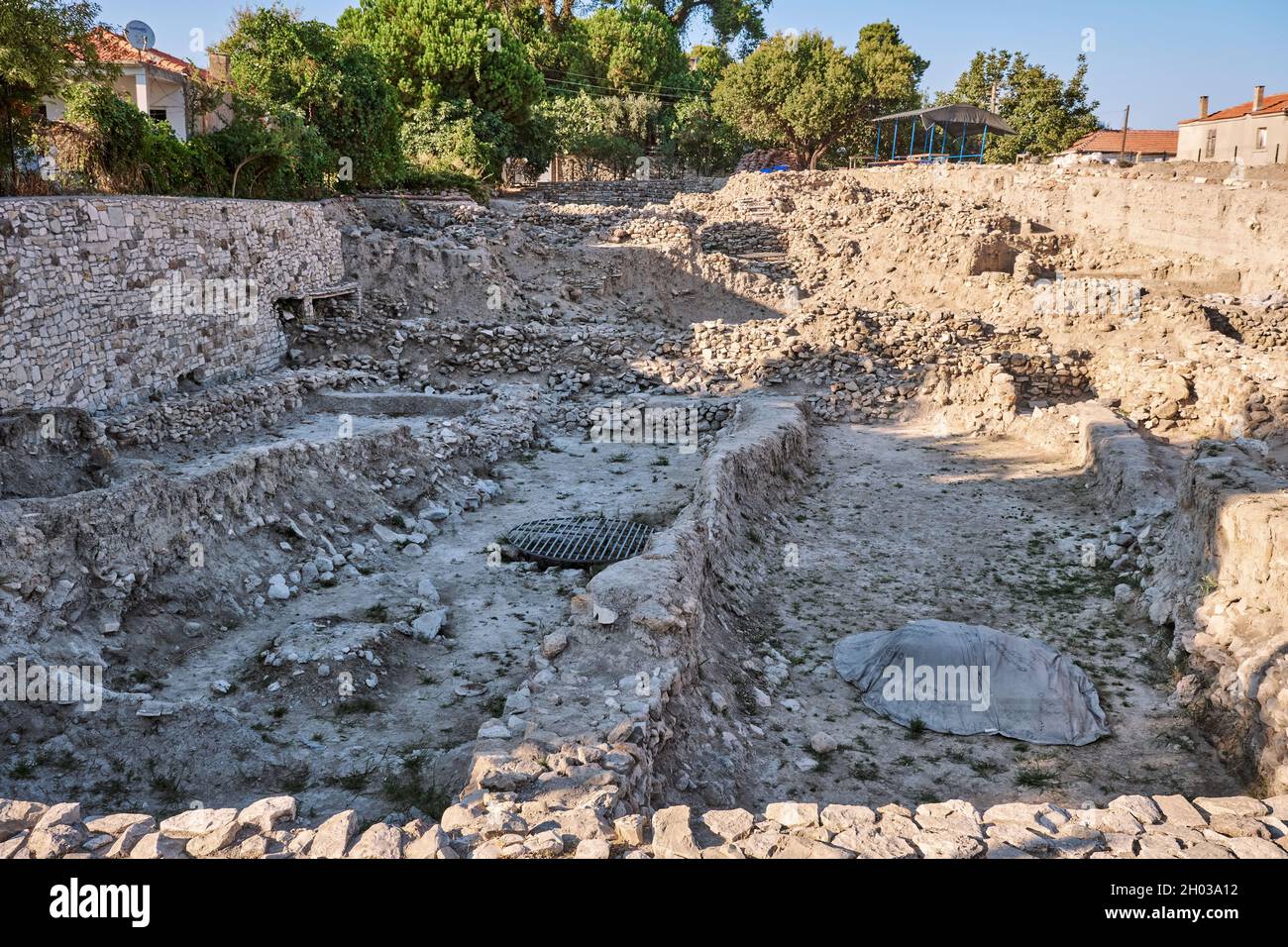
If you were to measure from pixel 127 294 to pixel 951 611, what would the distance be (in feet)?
36.3

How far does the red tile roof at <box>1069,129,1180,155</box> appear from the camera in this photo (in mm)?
41031

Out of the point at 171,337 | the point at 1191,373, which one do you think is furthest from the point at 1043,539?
the point at 171,337

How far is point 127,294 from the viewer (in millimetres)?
12344

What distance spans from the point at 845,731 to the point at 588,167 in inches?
1646

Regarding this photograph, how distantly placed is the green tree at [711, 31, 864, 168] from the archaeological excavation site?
22419mm

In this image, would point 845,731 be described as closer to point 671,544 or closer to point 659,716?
point 659,716

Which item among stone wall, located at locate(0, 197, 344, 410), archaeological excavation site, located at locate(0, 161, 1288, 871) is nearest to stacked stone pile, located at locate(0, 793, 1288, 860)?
archaeological excavation site, located at locate(0, 161, 1288, 871)

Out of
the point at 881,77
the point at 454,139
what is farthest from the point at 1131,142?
the point at 454,139

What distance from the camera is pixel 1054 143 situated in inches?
1539

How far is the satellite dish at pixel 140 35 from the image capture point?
19500mm

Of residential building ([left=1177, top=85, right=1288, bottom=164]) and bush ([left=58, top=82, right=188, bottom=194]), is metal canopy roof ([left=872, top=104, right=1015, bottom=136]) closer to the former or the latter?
residential building ([left=1177, top=85, right=1288, bottom=164])

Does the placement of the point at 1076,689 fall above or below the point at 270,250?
below

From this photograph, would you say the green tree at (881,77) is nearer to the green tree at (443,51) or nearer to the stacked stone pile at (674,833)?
the green tree at (443,51)

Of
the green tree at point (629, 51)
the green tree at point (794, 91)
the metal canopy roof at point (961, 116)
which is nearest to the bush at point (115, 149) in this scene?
the green tree at point (794, 91)
